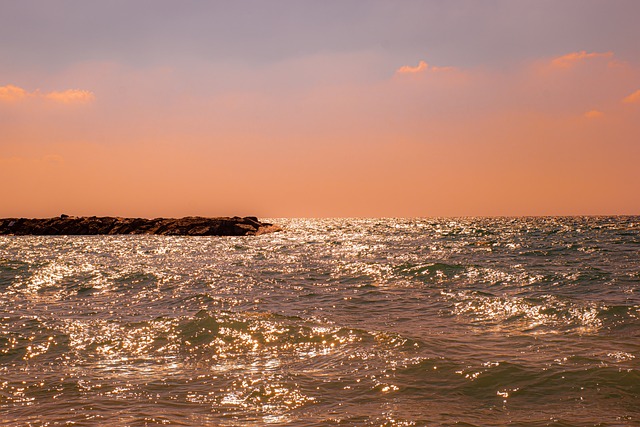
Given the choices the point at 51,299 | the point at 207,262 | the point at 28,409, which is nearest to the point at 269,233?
the point at 207,262

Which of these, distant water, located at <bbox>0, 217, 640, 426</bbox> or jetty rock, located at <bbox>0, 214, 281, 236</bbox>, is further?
jetty rock, located at <bbox>0, 214, 281, 236</bbox>

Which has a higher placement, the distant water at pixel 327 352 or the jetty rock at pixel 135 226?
the jetty rock at pixel 135 226

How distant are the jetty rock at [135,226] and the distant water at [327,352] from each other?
57.4 meters

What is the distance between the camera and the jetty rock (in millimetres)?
81938

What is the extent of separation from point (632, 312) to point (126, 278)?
75.4 feet

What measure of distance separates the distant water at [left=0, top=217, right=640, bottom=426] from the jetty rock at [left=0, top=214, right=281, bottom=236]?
5742cm

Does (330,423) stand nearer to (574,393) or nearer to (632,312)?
(574,393)

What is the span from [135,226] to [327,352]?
3431 inches

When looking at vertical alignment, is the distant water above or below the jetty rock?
below

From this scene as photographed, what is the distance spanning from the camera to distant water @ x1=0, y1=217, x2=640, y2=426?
319 inches

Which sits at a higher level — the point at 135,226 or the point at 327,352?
the point at 135,226

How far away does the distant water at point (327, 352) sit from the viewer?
8109 mm

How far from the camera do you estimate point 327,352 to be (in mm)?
11758

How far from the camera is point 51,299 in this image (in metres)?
20.3
